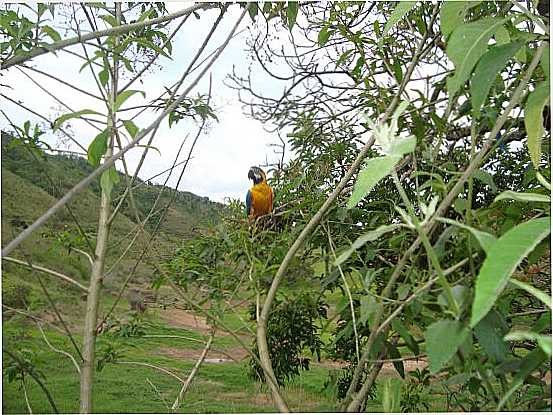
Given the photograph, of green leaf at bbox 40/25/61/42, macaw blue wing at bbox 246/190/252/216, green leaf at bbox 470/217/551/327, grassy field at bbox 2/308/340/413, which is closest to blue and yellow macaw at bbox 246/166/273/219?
macaw blue wing at bbox 246/190/252/216

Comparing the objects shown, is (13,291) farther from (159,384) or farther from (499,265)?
(499,265)

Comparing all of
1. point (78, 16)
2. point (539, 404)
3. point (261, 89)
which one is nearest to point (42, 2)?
point (78, 16)

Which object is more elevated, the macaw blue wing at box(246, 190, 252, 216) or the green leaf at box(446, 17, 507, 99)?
the macaw blue wing at box(246, 190, 252, 216)

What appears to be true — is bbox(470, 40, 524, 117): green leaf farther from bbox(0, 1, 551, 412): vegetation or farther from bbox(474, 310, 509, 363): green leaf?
bbox(474, 310, 509, 363): green leaf

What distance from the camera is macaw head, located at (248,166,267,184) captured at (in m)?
1.10

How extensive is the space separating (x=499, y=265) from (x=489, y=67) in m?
0.12

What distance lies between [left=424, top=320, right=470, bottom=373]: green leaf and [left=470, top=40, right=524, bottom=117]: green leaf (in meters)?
0.11

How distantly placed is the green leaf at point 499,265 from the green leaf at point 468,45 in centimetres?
9

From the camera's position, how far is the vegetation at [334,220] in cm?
34

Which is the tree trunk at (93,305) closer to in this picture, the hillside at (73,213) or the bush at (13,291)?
the hillside at (73,213)

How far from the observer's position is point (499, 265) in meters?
0.22

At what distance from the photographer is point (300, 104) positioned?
43.4 inches

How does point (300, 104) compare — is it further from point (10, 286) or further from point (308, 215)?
point (10, 286)

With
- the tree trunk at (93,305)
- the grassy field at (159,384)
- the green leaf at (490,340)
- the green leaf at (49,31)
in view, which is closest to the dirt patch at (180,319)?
the grassy field at (159,384)
